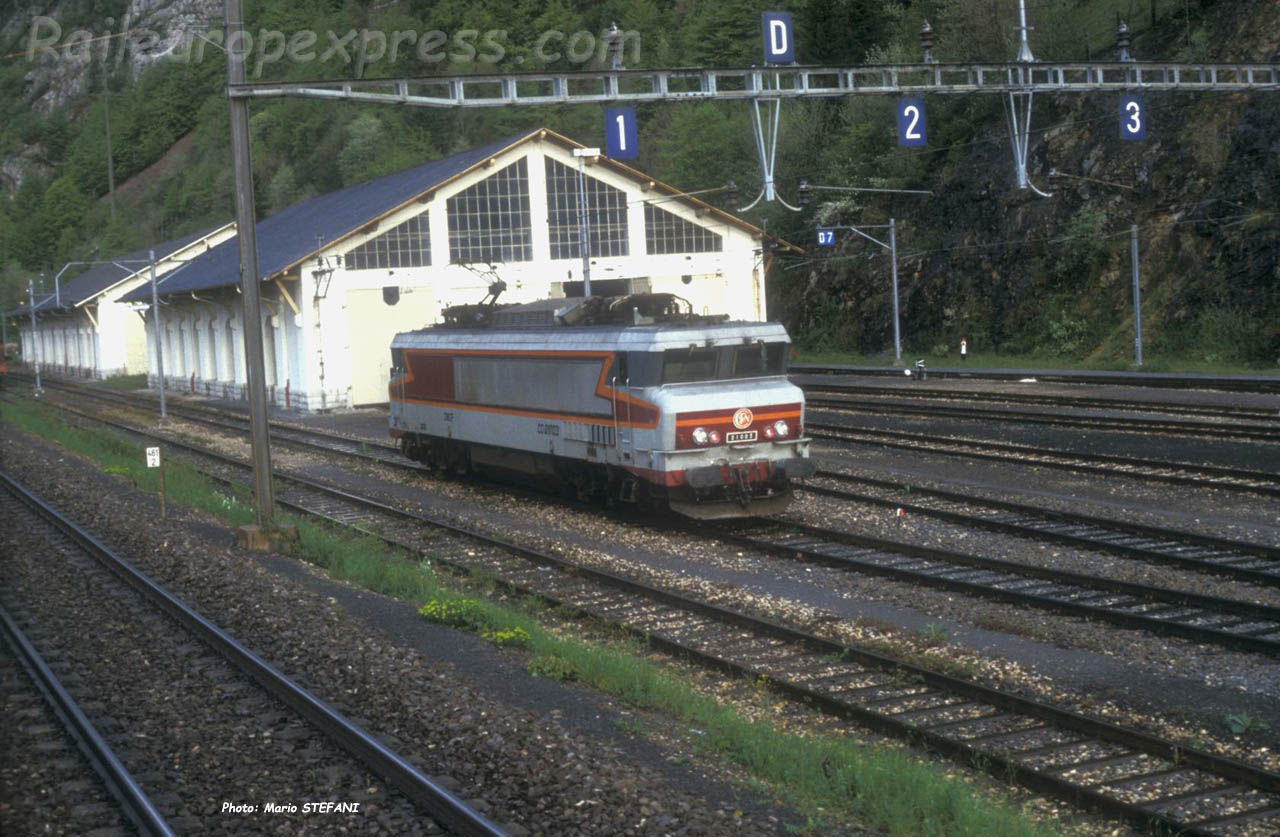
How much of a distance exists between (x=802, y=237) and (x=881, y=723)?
2113 inches

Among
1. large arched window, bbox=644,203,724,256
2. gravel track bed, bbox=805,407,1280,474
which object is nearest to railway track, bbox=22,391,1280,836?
gravel track bed, bbox=805,407,1280,474

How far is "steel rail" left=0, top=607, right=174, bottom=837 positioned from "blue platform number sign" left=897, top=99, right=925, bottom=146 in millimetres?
14737

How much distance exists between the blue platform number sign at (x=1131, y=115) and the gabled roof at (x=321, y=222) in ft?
74.0

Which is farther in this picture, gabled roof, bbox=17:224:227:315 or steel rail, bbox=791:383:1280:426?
gabled roof, bbox=17:224:227:315

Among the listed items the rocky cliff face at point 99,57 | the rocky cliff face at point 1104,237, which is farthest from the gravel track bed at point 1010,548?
the rocky cliff face at point 99,57

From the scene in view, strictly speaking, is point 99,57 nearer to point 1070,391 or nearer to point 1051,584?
point 1070,391

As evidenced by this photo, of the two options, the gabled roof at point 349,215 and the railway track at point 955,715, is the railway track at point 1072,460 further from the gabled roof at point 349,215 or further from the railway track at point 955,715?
the gabled roof at point 349,215

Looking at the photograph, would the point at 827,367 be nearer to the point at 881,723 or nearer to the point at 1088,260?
the point at 1088,260

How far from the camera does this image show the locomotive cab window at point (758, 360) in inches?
727

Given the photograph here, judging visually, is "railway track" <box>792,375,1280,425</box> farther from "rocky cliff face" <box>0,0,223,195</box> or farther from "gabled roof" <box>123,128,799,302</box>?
"rocky cliff face" <box>0,0,223,195</box>

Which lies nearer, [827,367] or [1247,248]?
[1247,248]

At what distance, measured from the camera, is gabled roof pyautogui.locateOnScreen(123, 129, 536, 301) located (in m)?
41.4

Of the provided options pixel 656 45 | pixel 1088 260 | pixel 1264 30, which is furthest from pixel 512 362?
pixel 656 45

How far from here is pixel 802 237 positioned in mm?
61875
